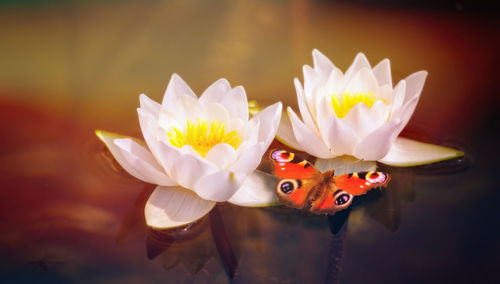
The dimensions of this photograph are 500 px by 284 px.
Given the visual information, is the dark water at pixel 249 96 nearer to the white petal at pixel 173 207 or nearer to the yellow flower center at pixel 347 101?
the white petal at pixel 173 207

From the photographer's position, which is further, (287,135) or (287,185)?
(287,135)

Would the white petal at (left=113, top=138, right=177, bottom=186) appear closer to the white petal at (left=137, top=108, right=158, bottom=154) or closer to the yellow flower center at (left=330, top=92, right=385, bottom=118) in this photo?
the white petal at (left=137, top=108, right=158, bottom=154)

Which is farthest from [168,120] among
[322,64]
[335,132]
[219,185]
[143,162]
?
[322,64]

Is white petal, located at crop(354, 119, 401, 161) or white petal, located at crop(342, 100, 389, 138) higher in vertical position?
white petal, located at crop(342, 100, 389, 138)

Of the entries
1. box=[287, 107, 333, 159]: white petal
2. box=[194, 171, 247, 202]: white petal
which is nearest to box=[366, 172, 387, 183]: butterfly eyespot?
box=[287, 107, 333, 159]: white petal

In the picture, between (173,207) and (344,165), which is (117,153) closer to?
(173,207)

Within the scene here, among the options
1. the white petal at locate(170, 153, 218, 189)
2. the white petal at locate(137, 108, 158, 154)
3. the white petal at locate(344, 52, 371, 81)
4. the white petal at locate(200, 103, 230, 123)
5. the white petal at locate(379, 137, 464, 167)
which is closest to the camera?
the white petal at locate(170, 153, 218, 189)
